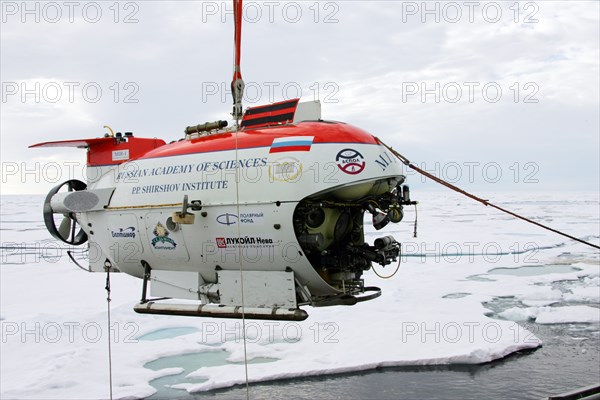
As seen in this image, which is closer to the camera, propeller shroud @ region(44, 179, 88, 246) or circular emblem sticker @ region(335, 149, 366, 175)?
circular emblem sticker @ region(335, 149, 366, 175)

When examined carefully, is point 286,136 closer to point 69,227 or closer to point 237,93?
point 237,93

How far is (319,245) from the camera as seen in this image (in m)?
4.82

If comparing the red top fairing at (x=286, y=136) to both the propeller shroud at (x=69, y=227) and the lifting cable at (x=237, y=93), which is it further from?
the propeller shroud at (x=69, y=227)

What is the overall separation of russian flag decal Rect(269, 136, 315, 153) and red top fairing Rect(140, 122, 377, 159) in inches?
1.4

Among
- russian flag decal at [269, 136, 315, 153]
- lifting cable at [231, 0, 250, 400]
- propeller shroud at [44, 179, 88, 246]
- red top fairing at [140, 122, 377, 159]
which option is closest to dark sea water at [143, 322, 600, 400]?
propeller shroud at [44, 179, 88, 246]

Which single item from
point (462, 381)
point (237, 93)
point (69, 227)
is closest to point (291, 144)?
point (237, 93)

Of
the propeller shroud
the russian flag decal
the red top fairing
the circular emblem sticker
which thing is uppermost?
the red top fairing

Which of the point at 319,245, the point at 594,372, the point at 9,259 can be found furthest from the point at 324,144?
the point at 9,259

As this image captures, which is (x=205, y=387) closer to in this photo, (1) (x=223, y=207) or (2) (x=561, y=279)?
(1) (x=223, y=207)

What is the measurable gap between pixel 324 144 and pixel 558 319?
11.8 m

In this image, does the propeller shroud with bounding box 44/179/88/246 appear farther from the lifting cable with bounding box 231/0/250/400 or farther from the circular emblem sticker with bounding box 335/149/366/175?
the circular emblem sticker with bounding box 335/149/366/175

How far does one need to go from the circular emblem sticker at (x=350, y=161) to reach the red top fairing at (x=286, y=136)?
0.12 m

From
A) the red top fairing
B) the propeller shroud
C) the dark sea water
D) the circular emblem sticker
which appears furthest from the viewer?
the dark sea water

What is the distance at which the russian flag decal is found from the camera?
4770 millimetres
